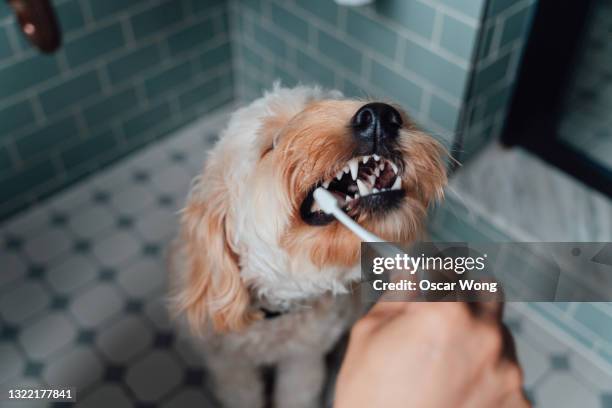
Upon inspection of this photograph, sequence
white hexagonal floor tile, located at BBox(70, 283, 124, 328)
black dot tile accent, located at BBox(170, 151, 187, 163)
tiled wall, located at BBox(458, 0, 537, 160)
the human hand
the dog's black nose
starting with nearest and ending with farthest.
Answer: the human hand < the dog's black nose < tiled wall, located at BBox(458, 0, 537, 160) < white hexagonal floor tile, located at BBox(70, 283, 124, 328) < black dot tile accent, located at BBox(170, 151, 187, 163)

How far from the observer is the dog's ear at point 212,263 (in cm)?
102

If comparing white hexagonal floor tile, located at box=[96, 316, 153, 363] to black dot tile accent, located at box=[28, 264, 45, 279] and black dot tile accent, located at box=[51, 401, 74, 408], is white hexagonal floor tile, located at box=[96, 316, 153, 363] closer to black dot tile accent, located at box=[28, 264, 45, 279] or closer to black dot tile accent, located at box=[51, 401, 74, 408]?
black dot tile accent, located at box=[51, 401, 74, 408]

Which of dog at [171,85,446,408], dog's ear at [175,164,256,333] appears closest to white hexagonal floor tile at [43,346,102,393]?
dog at [171,85,446,408]

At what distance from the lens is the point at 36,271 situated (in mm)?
1676

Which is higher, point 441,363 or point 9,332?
point 441,363

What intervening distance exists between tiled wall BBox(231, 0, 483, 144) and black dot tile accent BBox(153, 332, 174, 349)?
0.81 metres

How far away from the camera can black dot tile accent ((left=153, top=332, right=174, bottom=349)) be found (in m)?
1.54

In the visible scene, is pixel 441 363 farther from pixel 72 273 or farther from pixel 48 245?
pixel 48 245

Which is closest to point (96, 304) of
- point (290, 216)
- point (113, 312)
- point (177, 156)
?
point (113, 312)

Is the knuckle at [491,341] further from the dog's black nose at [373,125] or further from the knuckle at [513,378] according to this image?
the dog's black nose at [373,125]

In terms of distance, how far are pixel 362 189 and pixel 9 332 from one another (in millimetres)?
1117

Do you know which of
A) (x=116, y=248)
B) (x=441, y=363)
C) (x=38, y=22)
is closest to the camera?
(x=441, y=363)

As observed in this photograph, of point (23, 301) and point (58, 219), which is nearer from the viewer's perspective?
point (23, 301)

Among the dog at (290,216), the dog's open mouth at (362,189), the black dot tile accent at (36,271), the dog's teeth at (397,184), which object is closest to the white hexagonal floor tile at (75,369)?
the black dot tile accent at (36,271)
